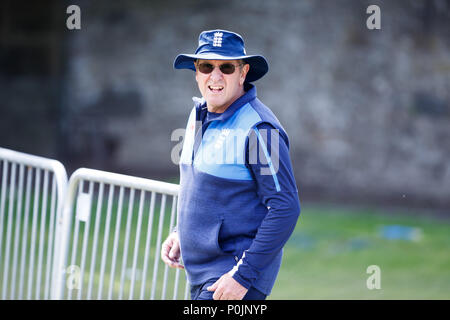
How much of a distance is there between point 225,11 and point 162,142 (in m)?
2.44

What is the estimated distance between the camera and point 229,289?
10.2ft

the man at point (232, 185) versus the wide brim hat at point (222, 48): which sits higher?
the wide brim hat at point (222, 48)

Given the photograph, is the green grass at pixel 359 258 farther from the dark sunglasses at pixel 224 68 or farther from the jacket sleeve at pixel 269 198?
the dark sunglasses at pixel 224 68

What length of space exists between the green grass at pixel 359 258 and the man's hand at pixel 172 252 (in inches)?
115

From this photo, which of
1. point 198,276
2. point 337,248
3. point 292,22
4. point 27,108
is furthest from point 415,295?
point 27,108

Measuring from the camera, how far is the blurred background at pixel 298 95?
1010cm

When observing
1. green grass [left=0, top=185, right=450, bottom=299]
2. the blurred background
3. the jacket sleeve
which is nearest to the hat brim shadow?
the jacket sleeve

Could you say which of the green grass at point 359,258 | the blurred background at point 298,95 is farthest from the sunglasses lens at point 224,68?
the blurred background at point 298,95

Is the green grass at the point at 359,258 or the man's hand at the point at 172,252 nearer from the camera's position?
the man's hand at the point at 172,252

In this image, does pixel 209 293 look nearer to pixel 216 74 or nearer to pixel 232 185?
pixel 232 185

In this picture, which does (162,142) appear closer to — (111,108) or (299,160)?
(111,108)
